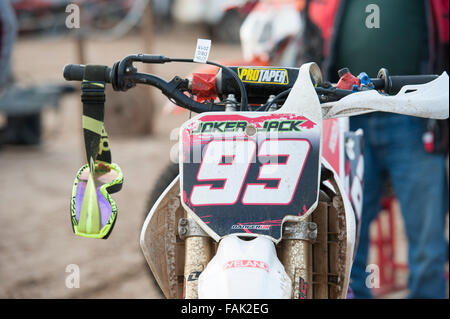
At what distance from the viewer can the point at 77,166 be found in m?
6.19

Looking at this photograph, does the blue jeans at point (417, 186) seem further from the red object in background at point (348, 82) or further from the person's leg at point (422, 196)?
the red object in background at point (348, 82)

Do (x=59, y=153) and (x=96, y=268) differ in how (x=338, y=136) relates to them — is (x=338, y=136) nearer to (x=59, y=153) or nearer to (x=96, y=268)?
(x=96, y=268)

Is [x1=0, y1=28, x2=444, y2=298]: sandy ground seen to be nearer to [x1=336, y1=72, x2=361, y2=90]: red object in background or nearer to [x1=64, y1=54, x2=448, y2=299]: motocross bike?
[x1=64, y1=54, x2=448, y2=299]: motocross bike

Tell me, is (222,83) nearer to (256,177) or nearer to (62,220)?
(256,177)

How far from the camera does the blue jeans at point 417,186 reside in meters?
2.74

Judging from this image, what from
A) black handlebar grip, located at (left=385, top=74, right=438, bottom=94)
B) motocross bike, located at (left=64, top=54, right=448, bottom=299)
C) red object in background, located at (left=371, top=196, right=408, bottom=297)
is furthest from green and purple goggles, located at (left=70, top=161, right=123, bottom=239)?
red object in background, located at (left=371, top=196, right=408, bottom=297)

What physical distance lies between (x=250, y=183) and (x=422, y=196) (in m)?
1.61

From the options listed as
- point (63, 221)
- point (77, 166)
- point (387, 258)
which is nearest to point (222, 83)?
point (387, 258)

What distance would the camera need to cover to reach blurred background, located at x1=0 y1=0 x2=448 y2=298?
342cm

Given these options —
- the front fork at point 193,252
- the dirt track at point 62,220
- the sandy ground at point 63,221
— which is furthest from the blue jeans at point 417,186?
the front fork at point 193,252

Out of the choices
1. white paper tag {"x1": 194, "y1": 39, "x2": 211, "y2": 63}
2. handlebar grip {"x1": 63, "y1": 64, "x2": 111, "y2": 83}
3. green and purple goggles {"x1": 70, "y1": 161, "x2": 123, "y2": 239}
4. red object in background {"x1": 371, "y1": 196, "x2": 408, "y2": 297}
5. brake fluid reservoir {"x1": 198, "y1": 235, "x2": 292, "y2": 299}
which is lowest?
red object in background {"x1": 371, "y1": 196, "x2": 408, "y2": 297}

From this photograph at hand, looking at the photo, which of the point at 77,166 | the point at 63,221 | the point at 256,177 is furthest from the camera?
the point at 77,166

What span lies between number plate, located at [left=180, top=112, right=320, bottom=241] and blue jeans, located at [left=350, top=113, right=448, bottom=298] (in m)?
1.47

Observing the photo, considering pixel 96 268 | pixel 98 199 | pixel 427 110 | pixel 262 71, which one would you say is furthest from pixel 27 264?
pixel 427 110
